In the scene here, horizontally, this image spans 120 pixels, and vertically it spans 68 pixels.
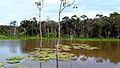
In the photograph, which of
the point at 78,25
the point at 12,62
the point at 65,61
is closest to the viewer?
the point at 12,62

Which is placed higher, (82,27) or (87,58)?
(82,27)

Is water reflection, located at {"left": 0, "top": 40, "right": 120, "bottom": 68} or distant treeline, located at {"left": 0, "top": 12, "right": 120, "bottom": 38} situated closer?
water reflection, located at {"left": 0, "top": 40, "right": 120, "bottom": 68}

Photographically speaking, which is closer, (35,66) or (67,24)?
(35,66)

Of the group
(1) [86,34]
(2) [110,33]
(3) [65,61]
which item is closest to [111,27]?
(2) [110,33]

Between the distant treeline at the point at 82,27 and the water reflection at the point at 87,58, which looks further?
the distant treeline at the point at 82,27

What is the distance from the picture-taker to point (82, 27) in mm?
61031

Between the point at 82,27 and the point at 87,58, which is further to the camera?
the point at 82,27

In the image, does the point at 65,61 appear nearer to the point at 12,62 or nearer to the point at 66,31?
the point at 12,62

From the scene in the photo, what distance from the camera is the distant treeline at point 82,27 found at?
55281 mm

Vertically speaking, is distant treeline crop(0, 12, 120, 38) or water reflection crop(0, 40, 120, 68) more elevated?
Answer: distant treeline crop(0, 12, 120, 38)

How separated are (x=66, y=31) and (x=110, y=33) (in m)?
11.1

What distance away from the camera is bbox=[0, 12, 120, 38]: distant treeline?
181ft

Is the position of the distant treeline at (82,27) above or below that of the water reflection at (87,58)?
above

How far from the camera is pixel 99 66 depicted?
16359 millimetres
